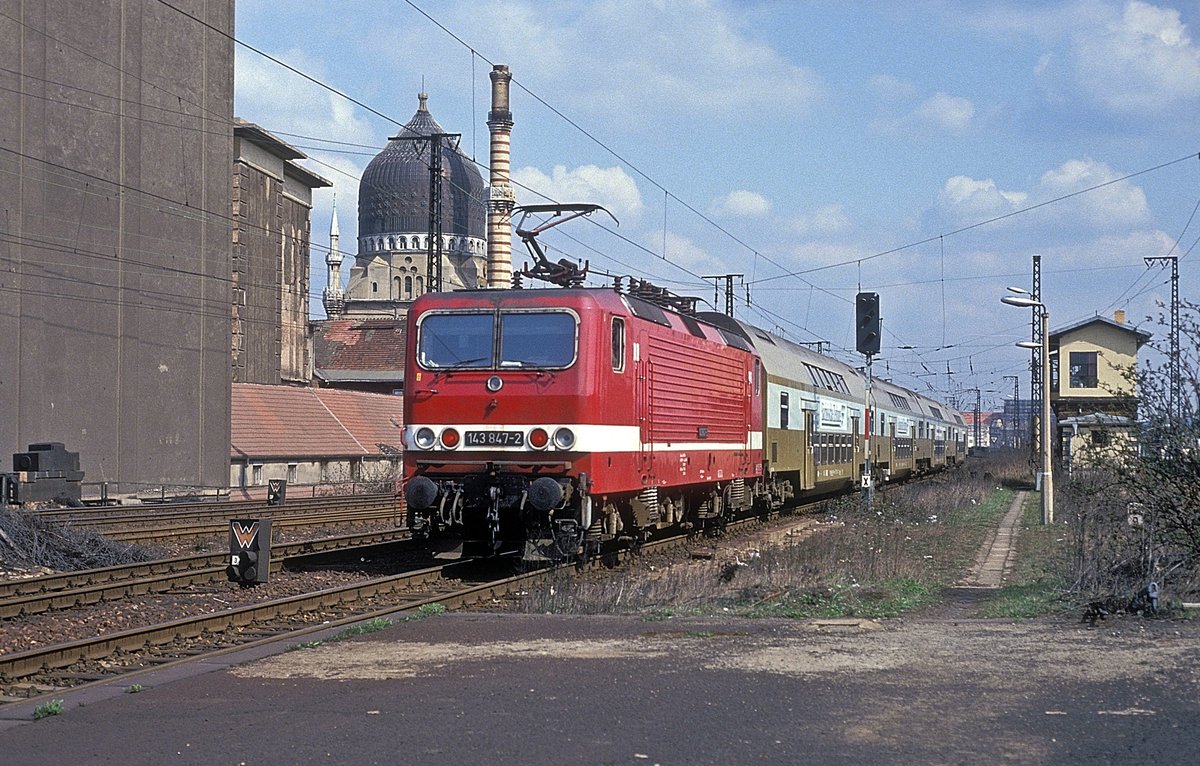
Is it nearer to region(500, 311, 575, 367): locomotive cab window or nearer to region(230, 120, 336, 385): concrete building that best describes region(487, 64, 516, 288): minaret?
region(230, 120, 336, 385): concrete building

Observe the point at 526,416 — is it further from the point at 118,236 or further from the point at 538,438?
the point at 118,236

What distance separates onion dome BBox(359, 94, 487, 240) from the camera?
110m

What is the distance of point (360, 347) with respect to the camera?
78312mm

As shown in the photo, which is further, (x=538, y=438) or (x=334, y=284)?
(x=334, y=284)

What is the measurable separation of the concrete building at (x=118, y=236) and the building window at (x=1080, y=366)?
3831 centimetres

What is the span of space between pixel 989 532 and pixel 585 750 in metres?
18.7

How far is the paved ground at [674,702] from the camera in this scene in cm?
726

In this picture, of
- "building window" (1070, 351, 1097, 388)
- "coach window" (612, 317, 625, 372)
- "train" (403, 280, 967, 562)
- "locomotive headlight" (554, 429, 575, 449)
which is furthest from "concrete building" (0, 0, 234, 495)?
"building window" (1070, 351, 1097, 388)

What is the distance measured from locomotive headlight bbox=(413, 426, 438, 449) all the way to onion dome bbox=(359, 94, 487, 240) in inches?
3538

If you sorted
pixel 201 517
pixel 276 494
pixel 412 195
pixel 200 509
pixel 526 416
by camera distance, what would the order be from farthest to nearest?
pixel 412 195 < pixel 276 494 < pixel 200 509 < pixel 201 517 < pixel 526 416

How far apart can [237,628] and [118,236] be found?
27333 mm

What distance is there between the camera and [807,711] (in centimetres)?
812

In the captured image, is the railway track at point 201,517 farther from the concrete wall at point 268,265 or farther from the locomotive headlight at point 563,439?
the concrete wall at point 268,265

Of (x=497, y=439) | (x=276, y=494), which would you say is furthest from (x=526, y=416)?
(x=276, y=494)
